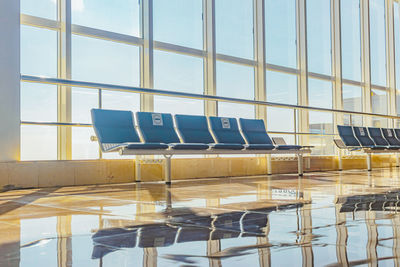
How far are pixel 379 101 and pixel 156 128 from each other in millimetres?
9477

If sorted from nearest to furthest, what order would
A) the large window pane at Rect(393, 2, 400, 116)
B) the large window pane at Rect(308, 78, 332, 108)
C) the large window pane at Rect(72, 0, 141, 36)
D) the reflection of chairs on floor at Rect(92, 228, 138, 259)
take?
the reflection of chairs on floor at Rect(92, 228, 138, 259) → the large window pane at Rect(72, 0, 141, 36) → the large window pane at Rect(308, 78, 332, 108) → the large window pane at Rect(393, 2, 400, 116)

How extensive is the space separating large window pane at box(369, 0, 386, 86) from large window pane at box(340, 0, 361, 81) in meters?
0.82

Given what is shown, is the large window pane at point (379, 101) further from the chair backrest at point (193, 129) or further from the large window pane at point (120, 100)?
the chair backrest at point (193, 129)

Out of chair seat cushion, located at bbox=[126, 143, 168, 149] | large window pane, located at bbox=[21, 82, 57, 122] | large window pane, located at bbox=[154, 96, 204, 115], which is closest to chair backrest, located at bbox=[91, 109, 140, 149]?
chair seat cushion, located at bbox=[126, 143, 168, 149]

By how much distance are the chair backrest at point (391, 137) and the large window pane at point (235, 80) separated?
3138mm

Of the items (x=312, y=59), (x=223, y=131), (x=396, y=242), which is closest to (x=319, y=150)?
(x=312, y=59)

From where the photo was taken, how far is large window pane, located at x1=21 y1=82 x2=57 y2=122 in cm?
555

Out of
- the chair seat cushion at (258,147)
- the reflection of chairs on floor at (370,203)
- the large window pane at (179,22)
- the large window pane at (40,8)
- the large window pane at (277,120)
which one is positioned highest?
the large window pane at (179,22)

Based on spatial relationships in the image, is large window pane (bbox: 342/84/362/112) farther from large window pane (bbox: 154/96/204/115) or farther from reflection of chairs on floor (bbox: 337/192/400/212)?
Result: reflection of chairs on floor (bbox: 337/192/400/212)

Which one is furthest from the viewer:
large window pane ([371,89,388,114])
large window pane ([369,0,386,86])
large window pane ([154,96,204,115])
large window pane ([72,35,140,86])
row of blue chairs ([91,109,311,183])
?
large window pane ([369,0,386,86])

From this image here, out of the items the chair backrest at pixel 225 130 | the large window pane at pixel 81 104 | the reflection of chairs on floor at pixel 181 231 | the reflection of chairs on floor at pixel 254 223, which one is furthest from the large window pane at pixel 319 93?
the reflection of chairs on floor at pixel 181 231

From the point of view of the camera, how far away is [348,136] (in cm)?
787

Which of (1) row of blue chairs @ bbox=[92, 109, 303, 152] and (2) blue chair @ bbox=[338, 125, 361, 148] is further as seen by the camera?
(2) blue chair @ bbox=[338, 125, 361, 148]

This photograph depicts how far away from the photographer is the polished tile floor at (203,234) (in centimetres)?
117
